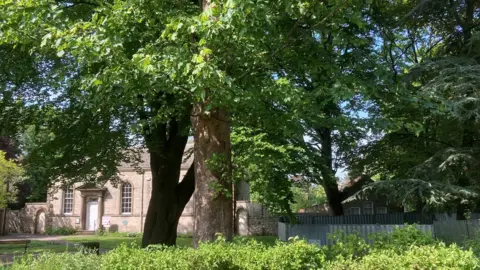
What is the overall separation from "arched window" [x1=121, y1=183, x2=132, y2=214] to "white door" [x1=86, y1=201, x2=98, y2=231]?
253 cm

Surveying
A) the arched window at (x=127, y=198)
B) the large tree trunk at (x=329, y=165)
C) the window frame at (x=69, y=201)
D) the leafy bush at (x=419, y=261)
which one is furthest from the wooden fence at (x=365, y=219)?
the window frame at (x=69, y=201)

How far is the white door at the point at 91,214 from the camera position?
3816cm

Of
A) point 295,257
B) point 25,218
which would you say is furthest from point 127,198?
point 295,257

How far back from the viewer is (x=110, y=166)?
16.9 meters

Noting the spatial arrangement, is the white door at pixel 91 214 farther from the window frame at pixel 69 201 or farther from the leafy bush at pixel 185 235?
the leafy bush at pixel 185 235

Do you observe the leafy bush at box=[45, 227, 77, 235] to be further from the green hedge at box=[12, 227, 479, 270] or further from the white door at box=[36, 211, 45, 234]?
the green hedge at box=[12, 227, 479, 270]

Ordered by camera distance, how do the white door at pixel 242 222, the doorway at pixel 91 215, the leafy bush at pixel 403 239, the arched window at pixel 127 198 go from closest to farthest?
the leafy bush at pixel 403 239
the white door at pixel 242 222
the arched window at pixel 127 198
the doorway at pixel 91 215

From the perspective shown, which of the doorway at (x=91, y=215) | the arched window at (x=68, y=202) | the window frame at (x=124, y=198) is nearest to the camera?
the window frame at (x=124, y=198)

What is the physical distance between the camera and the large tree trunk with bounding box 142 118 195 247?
15.8 meters

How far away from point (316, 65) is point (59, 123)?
10696mm

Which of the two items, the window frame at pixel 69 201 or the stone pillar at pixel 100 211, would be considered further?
the window frame at pixel 69 201

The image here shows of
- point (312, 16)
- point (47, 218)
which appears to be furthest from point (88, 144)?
point (47, 218)

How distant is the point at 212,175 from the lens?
23.9 ft

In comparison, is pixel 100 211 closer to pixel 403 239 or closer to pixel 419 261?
pixel 403 239
